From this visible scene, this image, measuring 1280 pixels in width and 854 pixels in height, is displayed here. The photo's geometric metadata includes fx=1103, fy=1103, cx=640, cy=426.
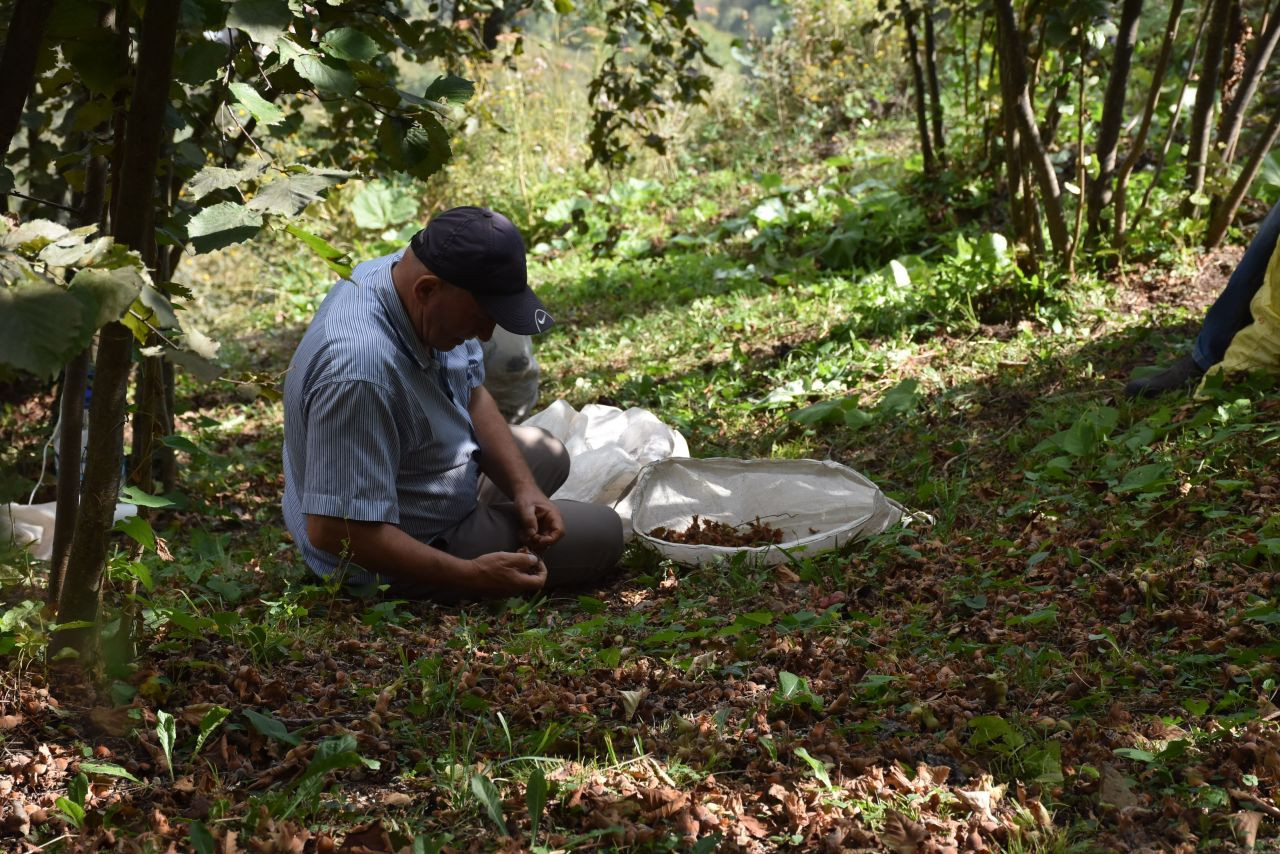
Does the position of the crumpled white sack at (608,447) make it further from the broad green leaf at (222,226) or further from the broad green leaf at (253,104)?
the broad green leaf at (222,226)

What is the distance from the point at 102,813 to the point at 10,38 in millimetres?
1317

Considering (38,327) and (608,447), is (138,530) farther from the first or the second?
(608,447)

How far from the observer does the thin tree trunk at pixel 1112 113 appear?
205 inches

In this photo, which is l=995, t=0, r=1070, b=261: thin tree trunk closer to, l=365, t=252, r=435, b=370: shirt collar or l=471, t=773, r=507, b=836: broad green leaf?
l=365, t=252, r=435, b=370: shirt collar

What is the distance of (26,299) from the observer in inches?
49.6

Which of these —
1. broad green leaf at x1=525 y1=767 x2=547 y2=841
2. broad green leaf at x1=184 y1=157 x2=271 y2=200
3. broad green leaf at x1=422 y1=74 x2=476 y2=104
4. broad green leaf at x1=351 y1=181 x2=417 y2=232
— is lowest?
broad green leaf at x1=525 y1=767 x2=547 y2=841

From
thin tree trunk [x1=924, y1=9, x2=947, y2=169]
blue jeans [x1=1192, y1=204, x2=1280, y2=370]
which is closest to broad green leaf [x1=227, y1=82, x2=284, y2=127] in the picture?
blue jeans [x1=1192, y1=204, x2=1280, y2=370]

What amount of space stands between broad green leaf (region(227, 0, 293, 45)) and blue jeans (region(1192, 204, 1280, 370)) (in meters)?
3.60

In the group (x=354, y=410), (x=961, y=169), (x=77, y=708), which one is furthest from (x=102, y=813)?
(x=961, y=169)

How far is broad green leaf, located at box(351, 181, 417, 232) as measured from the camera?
31.7 feet

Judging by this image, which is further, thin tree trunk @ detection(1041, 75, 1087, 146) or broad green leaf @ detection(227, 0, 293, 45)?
thin tree trunk @ detection(1041, 75, 1087, 146)

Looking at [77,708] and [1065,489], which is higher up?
[77,708]

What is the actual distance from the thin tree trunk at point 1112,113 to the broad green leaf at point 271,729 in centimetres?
489

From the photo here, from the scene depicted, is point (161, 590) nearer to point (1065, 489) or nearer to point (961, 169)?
point (1065, 489)
